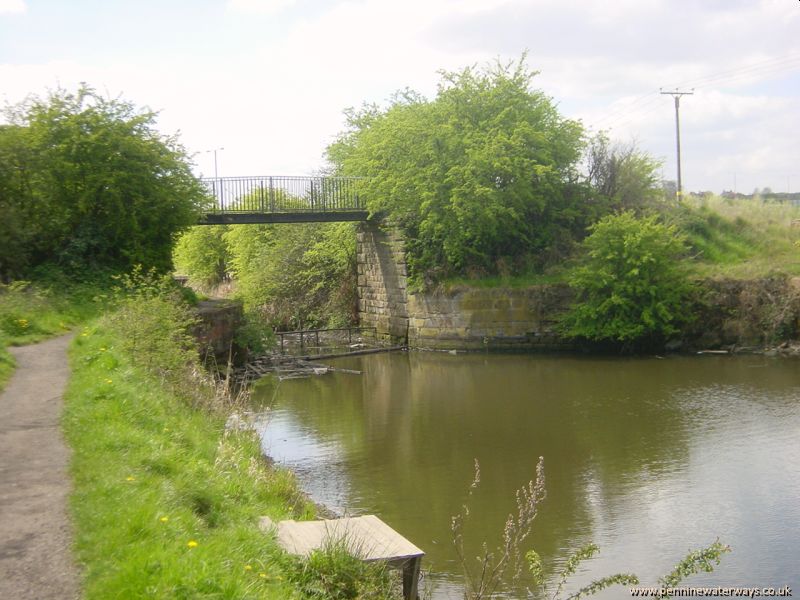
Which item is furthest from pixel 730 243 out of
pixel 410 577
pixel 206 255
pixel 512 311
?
pixel 206 255

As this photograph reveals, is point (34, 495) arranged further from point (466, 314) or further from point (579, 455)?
point (466, 314)

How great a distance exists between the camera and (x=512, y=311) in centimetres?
2711

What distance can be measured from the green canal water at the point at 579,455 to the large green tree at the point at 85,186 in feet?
17.4

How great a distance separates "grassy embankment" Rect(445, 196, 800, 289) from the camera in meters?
25.9

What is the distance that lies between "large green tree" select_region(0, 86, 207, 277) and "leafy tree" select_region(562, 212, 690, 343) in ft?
39.4

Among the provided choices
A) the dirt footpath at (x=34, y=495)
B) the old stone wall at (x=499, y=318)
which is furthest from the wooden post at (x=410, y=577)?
the old stone wall at (x=499, y=318)

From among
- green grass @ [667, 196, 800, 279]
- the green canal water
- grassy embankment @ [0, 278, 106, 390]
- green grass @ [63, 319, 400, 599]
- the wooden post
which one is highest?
green grass @ [667, 196, 800, 279]

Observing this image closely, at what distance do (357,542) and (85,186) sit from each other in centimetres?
1647

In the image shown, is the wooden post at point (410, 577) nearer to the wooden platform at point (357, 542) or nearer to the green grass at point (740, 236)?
the wooden platform at point (357, 542)

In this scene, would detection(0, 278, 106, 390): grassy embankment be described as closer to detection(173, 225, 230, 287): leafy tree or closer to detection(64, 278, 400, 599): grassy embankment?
detection(64, 278, 400, 599): grassy embankment

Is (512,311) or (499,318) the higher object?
(512,311)

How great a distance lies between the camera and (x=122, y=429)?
A: 7.81 meters

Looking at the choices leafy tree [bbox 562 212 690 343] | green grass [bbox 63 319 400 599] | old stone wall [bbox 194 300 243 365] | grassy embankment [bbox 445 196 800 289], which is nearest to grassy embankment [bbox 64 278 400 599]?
green grass [bbox 63 319 400 599]

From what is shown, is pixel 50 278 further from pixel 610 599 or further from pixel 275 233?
pixel 275 233
